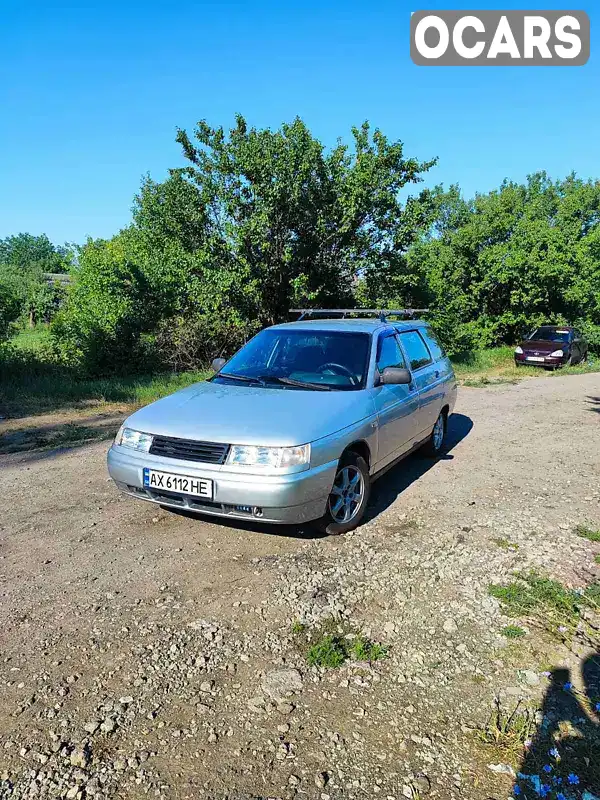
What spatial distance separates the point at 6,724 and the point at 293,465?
2.07m

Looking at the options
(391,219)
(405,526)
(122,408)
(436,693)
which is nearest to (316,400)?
(405,526)

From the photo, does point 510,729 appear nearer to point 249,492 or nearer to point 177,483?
point 249,492

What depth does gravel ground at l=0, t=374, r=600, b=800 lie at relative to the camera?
215 centimetres

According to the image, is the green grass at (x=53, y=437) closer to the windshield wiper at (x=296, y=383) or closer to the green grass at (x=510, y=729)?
the windshield wiper at (x=296, y=383)

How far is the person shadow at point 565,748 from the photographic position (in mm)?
2053

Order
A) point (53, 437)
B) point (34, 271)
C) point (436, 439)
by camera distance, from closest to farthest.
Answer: point (436, 439) < point (53, 437) < point (34, 271)

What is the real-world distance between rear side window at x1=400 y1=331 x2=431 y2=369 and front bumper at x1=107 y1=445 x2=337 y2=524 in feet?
7.60

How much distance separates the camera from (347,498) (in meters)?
4.34

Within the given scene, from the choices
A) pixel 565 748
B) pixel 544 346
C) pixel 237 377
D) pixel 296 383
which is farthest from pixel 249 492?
pixel 544 346

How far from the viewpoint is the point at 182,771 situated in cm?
212

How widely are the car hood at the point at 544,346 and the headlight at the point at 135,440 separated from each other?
17.8m

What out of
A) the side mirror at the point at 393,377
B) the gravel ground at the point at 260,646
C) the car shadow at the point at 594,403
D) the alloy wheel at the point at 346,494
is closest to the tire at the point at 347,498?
the alloy wheel at the point at 346,494

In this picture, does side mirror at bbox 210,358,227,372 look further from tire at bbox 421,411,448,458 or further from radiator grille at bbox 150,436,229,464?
tire at bbox 421,411,448,458

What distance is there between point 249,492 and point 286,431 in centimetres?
50
